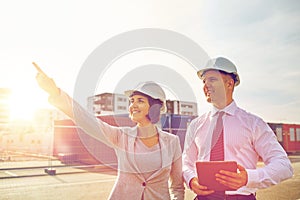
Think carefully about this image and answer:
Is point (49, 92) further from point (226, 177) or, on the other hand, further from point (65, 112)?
point (226, 177)

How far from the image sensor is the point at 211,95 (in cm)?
234

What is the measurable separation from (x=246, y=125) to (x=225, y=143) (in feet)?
0.70

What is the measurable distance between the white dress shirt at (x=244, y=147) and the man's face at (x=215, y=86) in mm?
120

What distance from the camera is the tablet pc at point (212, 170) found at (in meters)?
1.81

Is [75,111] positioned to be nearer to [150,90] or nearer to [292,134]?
[150,90]

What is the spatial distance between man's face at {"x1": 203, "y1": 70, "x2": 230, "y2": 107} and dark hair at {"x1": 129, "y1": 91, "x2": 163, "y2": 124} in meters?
0.44

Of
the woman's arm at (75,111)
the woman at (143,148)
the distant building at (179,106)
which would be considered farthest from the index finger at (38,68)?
the distant building at (179,106)

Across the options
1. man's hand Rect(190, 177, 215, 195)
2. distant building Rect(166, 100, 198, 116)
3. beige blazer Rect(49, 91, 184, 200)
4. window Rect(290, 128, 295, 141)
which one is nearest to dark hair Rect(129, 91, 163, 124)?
beige blazer Rect(49, 91, 184, 200)

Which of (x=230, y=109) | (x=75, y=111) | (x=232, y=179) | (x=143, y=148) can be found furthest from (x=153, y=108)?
(x=232, y=179)

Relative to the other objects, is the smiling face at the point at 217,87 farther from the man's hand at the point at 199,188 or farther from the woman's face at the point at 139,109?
the man's hand at the point at 199,188

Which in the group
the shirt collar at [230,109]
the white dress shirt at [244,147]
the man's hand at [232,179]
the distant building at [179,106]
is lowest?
the man's hand at [232,179]

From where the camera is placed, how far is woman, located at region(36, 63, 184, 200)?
220 cm

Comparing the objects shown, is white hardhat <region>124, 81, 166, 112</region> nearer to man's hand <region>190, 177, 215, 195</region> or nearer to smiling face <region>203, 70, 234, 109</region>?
smiling face <region>203, 70, 234, 109</region>

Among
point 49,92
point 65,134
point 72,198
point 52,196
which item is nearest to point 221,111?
point 49,92
